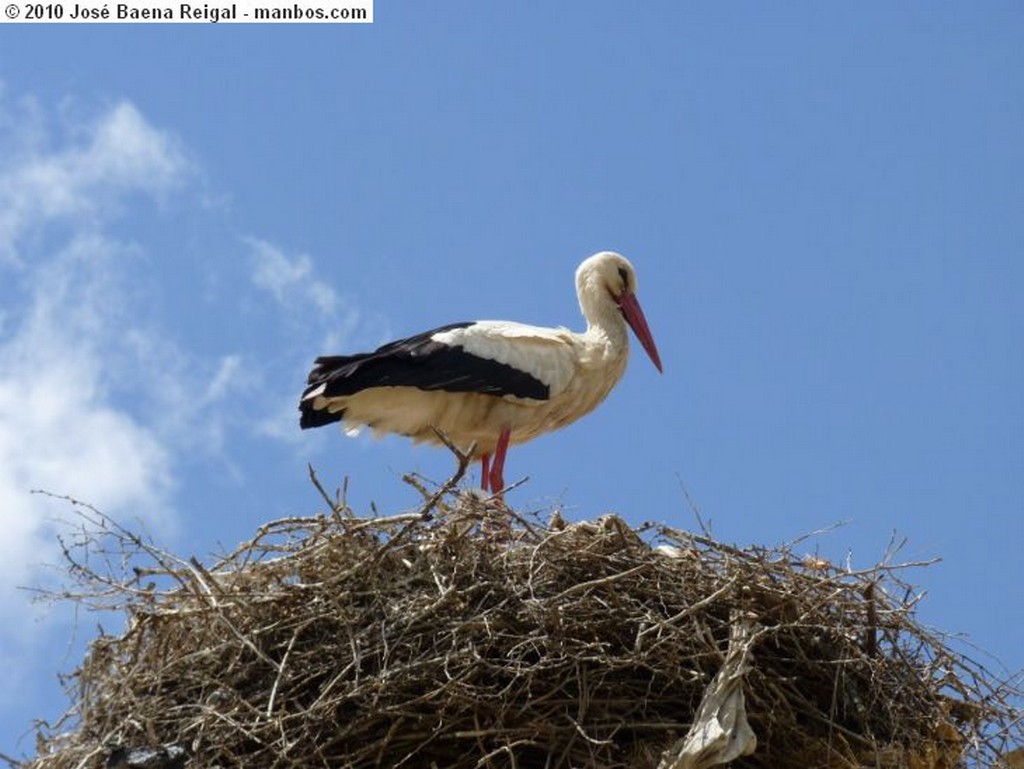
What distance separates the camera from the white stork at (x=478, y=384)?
29.6 ft

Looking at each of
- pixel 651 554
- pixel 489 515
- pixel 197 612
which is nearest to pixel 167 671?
pixel 197 612

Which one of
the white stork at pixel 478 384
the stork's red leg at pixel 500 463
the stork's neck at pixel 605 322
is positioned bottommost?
the stork's red leg at pixel 500 463

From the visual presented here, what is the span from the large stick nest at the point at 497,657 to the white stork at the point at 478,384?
1.95 meters

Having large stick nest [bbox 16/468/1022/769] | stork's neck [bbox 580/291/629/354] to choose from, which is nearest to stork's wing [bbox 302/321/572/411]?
stork's neck [bbox 580/291/629/354]

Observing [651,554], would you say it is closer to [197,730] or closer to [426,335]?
[197,730]

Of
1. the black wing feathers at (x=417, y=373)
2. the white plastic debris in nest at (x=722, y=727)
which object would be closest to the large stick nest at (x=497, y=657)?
the white plastic debris in nest at (x=722, y=727)

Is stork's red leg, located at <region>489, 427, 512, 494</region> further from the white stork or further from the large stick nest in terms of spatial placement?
the large stick nest

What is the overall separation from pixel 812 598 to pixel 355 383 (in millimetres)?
2538

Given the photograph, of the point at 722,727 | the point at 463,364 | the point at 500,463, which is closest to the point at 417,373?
the point at 463,364

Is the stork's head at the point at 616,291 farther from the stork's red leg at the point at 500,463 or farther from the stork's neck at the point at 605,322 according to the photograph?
the stork's red leg at the point at 500,463

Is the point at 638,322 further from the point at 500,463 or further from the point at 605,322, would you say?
the point at 500,463

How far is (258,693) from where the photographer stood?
21.9 ft

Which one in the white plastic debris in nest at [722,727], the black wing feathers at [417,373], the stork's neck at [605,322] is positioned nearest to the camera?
the white plastic debris in nest at [722,727]

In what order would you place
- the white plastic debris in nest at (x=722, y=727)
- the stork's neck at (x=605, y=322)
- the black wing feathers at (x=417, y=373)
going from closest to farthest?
the white plastic debris in nest at (x=722, y=727)
the black wing feathers at (x=417, y=373)
the stork's neck at (x=605, y=322)
